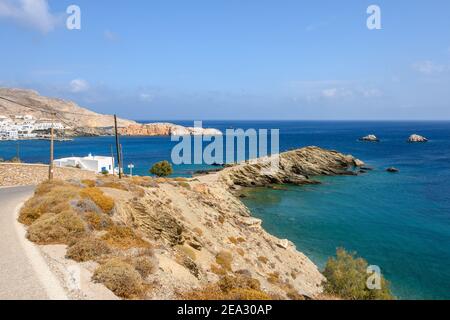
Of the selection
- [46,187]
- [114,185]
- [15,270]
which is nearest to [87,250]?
[15,270]

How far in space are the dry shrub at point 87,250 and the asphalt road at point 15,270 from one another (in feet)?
4.64

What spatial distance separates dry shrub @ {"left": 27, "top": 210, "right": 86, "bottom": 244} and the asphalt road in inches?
25.9

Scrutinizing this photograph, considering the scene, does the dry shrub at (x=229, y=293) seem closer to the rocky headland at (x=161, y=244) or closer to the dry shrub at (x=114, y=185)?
the rocky headland at (x=161, y=244)

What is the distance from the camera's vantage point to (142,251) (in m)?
14.0

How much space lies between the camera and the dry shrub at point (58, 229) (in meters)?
14.3

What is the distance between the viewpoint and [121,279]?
10.6 meters

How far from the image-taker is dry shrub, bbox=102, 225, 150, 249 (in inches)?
580

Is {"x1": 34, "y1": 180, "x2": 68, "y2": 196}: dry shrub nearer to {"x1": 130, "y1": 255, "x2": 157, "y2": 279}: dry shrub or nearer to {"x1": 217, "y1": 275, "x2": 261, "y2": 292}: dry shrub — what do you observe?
{"x1": 130, "y1": 255, "x2": 157, "y2": 279}: dry shrub

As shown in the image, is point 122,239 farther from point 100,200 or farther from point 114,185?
point 114,185

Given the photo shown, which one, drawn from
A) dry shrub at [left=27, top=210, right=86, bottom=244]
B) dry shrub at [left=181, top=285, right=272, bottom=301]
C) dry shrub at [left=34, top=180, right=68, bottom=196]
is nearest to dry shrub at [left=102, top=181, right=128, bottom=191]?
dry shrub at [left=34, top=180, right=68, bottom=196]

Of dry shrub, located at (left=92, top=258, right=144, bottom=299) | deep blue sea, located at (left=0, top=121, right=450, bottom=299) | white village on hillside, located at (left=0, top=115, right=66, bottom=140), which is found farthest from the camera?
white village on hillside, located at (left=0, top=115, right=66, bottom=140)

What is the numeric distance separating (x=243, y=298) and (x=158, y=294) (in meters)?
2.78

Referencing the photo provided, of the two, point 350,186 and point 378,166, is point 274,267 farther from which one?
point 378,166

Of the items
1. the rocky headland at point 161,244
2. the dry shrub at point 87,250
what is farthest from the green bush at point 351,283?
the dry shrub at point 87,250
